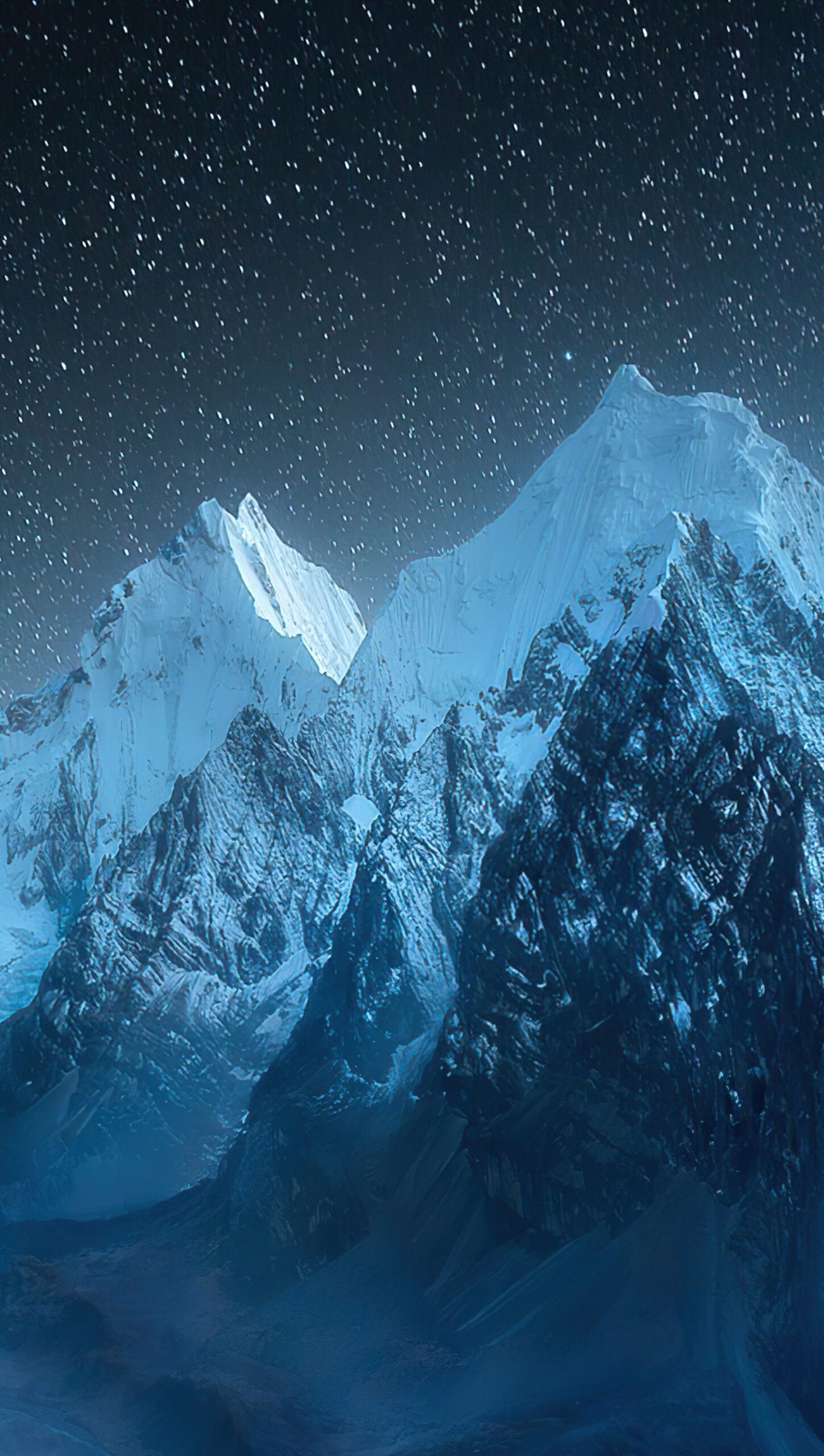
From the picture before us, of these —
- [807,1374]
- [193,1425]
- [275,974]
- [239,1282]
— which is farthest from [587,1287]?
[275,974]

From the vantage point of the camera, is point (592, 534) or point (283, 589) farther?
point (283, 589)

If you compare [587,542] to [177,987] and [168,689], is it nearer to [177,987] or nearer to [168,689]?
[177,987]

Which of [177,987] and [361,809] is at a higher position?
[361,809]

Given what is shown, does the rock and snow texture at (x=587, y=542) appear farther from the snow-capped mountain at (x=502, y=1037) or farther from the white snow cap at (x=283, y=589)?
the white snow cap at (x=283, y=589)

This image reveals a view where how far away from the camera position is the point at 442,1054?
92.4m

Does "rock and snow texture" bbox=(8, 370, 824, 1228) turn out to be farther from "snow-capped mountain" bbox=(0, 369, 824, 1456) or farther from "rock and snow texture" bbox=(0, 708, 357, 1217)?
"snow-capped mountain" bbox=(0, 369, 824, 1456)

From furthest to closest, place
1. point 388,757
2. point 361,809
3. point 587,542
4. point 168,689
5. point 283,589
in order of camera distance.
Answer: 1. point 283,589
2. point 168,689
3. point 361,809
4. point 388,757
5. point 587,542

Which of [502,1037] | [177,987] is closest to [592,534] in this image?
[502,1037]

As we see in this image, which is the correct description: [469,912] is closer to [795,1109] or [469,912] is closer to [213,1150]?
[795,1109]

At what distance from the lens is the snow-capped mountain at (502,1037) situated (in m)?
71.6

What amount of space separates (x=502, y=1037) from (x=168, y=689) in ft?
380

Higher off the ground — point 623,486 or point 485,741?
point 623,486

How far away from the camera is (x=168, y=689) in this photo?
186 metres

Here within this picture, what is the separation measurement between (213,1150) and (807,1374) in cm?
7986
